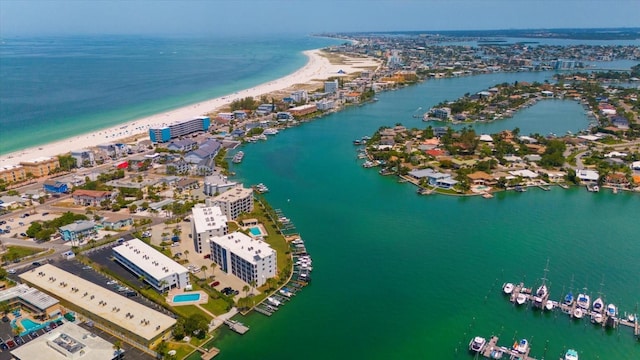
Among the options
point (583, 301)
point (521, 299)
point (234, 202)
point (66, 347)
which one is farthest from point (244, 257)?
point (583, 301)

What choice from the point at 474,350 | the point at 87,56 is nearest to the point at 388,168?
the point at 474,350

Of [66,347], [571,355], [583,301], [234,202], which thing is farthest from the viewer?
[234,202]

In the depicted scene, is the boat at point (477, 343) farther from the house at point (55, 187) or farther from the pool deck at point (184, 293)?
the house at point (55, 187)

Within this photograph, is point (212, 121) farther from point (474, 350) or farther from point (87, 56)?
point (87, 56)

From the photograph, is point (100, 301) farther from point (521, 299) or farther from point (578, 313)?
point (578, 313)

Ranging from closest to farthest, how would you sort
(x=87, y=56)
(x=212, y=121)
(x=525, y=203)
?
1. (x=525, y=203)
2. (x=212, y=121)
3. (x=87, y=56)

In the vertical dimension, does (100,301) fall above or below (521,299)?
above
